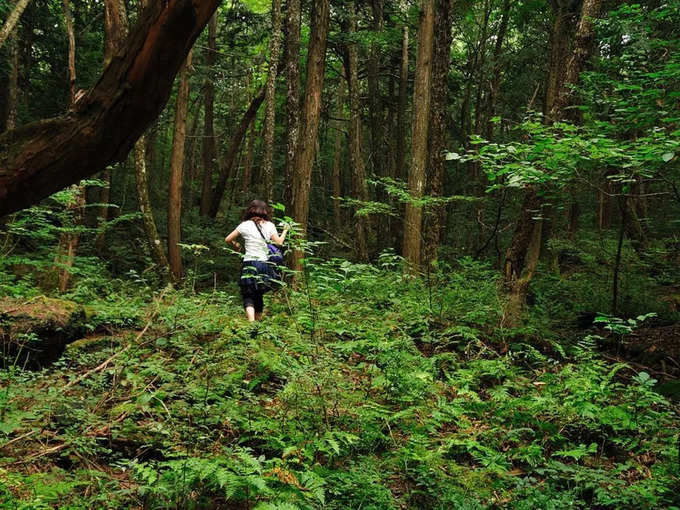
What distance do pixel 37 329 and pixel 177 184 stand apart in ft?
29.8

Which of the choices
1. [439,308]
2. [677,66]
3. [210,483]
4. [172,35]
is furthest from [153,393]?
[677,66]

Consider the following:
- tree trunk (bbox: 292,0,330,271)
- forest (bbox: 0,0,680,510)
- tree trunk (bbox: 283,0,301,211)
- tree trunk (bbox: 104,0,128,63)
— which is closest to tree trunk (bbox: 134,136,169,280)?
forest (bbox: 0,0,680,510)

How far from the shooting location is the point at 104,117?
233 cm

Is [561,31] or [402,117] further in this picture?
[402,117]

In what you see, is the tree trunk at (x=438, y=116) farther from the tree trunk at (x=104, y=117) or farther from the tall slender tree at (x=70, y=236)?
the tree trunk at (x=104, y=117)

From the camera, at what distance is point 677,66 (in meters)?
5.29

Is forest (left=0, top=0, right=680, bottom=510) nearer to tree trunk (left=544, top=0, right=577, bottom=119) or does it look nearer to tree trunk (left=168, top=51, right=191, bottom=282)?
tree trunk (left=544, top=0, right=577, bottom=119)

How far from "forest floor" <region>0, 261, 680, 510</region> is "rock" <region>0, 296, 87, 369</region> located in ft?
0.42

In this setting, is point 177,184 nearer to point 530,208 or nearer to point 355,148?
point 355,148

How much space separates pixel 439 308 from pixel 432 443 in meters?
3.74

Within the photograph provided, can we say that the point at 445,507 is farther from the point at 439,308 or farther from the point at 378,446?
the point at 439,308

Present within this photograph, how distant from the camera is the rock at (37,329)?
538cm

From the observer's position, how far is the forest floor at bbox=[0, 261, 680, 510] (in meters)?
3.08

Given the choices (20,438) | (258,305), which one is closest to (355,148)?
(258,305)
